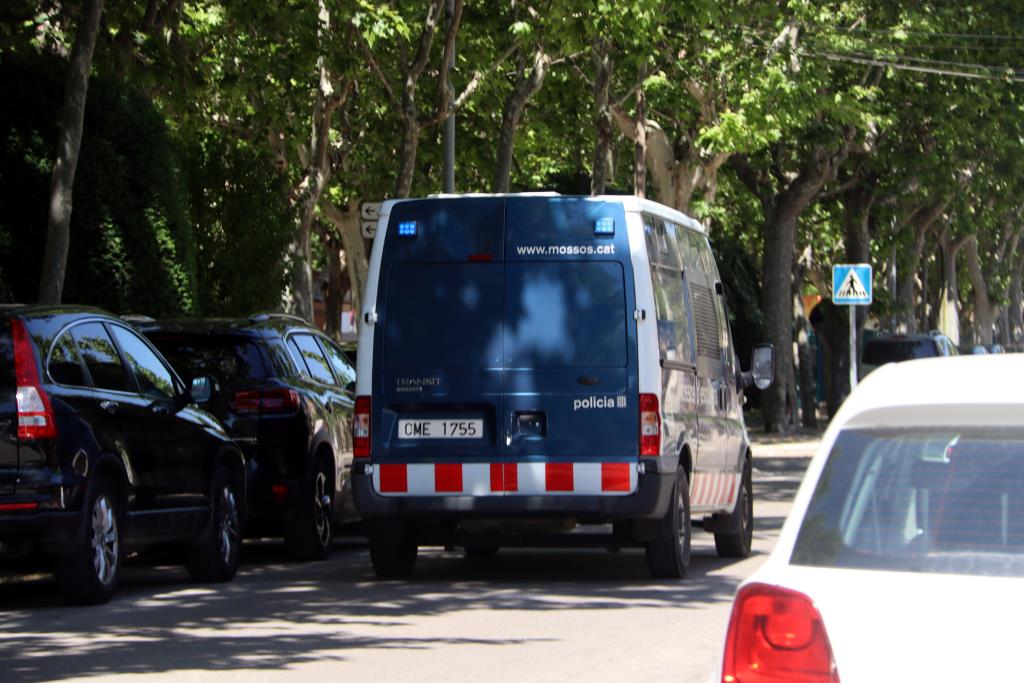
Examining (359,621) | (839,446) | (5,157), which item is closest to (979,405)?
(839,446)

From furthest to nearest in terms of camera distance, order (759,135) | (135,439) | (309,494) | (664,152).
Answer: (664,152) → (759,135) → (309,494) → (135,439)

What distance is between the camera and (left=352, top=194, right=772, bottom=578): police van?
1190 centimetres

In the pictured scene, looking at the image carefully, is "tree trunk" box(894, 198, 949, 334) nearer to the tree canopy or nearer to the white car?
the tree canopy

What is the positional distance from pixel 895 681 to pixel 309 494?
10571 mm

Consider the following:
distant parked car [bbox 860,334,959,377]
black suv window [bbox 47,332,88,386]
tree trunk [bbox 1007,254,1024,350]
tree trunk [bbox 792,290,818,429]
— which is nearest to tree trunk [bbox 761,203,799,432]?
distant parked car [bbox 860,334,959,377]

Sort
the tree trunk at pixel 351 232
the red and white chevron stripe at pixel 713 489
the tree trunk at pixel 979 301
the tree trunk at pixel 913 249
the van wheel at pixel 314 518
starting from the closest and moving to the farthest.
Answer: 1. the red and white chevron stripe at pixel 713 489
2. the van wheel at pixel 314 518
3. the tree trunk at pixel 351 232
4. the tree trunk at pixel 913 249
5. the tree trunk at pixel 979 301

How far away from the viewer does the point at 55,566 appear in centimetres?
1068

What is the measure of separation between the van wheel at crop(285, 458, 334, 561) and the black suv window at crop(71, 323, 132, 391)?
2.83 meters

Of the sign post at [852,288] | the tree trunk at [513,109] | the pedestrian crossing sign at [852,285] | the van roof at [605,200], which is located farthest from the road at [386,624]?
the pedestrian crossing sign at [852,285]

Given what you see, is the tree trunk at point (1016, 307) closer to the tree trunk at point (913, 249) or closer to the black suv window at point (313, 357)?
the tree trunk at point (913, 249)

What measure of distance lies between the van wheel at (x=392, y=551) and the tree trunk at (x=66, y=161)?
Answer: 4.63m

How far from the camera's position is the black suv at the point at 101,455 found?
33.3ft

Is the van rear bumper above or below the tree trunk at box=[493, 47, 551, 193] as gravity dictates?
below

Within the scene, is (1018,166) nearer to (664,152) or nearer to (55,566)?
(664,152)
